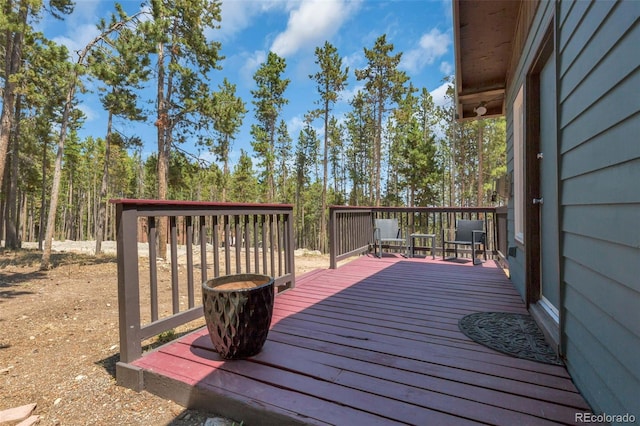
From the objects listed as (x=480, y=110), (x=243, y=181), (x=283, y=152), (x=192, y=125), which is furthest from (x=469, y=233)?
(x=283, y=152)

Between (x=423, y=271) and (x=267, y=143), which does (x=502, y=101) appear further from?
(x=267, y=143)

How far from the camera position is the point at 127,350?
177cm

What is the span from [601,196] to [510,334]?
1.30 metres

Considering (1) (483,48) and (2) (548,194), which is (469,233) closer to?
(1) (483,48)

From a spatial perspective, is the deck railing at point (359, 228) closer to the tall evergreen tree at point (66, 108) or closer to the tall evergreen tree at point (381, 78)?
the tall evergreen tree at point (66, 108)

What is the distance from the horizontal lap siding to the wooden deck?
0.91 ft

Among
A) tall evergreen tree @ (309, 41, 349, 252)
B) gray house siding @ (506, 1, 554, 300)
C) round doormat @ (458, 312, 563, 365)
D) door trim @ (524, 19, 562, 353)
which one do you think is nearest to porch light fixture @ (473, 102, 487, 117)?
gray house siding @ (506, 1, 554, 300)

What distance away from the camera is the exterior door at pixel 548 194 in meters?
2.14

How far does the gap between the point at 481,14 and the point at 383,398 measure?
3.57m

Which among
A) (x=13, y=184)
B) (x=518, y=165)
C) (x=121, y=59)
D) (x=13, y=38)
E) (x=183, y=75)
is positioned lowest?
(x=518, y=165)

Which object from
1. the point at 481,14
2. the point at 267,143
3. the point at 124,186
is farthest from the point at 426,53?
the point at 124,186

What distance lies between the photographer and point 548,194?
2.26m

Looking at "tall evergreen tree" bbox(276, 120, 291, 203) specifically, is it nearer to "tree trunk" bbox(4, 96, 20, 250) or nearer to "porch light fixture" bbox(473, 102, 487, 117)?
"tree trunk" bbox(4, 96, 20, 250)

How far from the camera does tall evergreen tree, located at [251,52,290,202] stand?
53.2 feet
